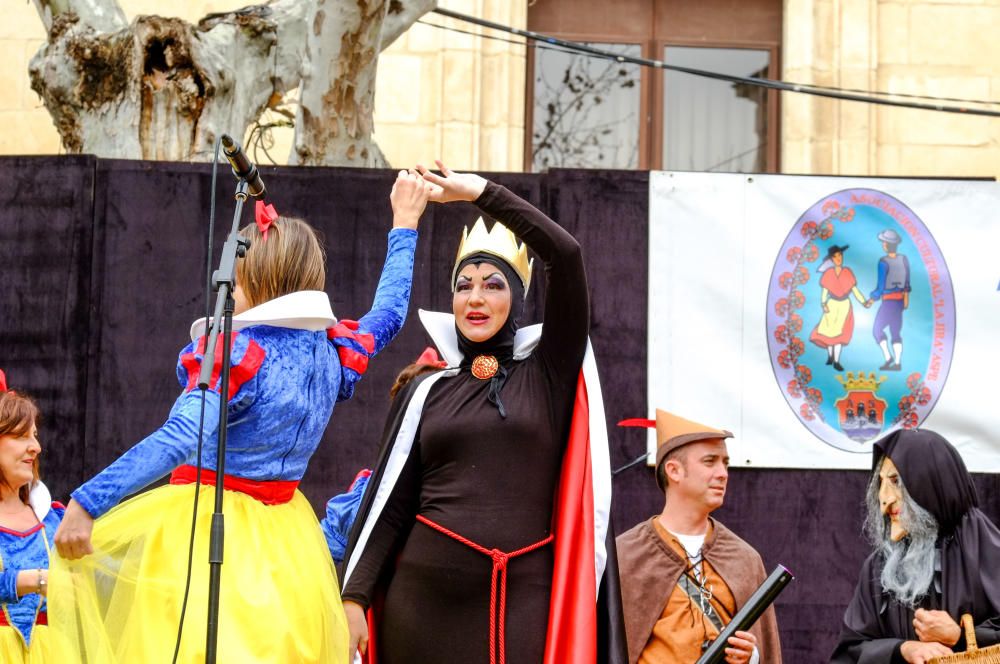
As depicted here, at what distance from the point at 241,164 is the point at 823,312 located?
3168 mm

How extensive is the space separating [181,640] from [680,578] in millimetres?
1865

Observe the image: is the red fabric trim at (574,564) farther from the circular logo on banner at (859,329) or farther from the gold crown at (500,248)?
the circular logo on banner at (859,329)

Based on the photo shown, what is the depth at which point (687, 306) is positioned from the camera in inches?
242

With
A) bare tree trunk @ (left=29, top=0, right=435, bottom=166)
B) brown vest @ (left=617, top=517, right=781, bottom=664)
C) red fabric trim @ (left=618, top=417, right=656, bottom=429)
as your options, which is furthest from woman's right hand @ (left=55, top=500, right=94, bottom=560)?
bare tree trunk @ (left=29, top=0, right=435, bottom=166)

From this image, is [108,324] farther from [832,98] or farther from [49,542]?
[832,98]

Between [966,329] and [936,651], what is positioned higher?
[966,329]

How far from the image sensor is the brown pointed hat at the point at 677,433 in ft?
16.6

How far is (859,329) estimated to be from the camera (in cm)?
609

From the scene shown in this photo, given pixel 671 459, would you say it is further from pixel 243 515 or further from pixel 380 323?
pixel 243 515

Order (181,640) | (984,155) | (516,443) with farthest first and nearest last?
1. (984,155)
2. (516,443)
3. (181,640)

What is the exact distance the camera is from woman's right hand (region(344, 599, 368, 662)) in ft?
12.7

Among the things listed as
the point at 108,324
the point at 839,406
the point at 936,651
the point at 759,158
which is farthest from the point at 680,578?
the point at 759,158

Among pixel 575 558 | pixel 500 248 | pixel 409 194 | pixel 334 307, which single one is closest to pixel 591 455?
pixel 575 558

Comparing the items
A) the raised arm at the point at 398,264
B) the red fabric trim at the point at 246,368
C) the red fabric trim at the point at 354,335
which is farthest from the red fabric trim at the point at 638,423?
the red fabric trim at the point at 246,368
